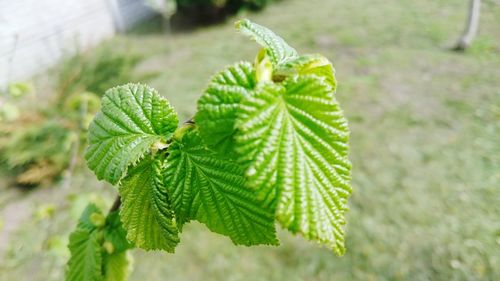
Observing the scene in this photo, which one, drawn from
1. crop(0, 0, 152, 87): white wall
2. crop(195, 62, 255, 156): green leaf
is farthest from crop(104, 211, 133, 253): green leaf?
crop(0, 0, 152, 87): white wall

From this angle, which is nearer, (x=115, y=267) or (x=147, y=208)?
(x=147, y=208)

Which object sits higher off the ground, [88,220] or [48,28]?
[88,220]

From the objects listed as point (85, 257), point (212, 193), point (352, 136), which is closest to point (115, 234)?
point (85, 257)

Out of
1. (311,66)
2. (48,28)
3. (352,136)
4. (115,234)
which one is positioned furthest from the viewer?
(48,28)

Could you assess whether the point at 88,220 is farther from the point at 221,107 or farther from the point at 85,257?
the point at 221,107

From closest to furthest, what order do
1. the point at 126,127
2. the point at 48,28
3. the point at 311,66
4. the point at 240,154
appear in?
the point at 240,154 < the point at 311,66 < the point at 126,127 < the point at 48,28

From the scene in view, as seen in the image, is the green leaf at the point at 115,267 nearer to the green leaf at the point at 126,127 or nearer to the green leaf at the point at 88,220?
the green leaf at the point at 88,220

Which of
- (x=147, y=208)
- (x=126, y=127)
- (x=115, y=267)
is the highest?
(x=126, y=127)
